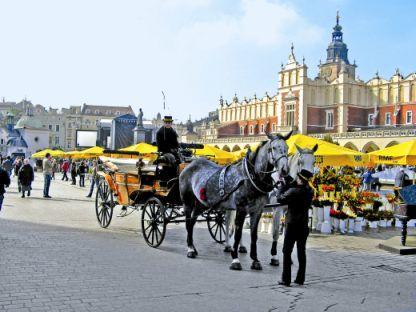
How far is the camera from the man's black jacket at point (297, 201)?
6348 mm

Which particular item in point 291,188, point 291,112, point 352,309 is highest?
point 291,112

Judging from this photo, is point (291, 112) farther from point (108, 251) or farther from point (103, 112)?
point (103, 112)

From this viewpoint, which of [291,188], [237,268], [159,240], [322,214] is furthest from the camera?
[322,214]

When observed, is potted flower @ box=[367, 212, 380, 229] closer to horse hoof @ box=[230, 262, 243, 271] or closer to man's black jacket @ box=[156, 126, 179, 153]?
man's black jacket @ box=[156, 126, 179, 153]

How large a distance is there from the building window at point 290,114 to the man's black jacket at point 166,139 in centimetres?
5622

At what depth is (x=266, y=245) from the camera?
952 centimetres

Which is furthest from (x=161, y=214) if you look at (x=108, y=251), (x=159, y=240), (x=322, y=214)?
(x=322, y=214)

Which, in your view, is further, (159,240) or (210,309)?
(159,240)

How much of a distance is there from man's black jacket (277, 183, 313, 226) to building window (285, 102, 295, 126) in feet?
193

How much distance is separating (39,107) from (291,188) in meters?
127

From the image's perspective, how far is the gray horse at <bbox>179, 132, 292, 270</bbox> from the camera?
22.8ft

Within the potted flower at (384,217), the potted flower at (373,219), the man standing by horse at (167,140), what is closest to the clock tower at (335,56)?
the potted flower at (384,217)

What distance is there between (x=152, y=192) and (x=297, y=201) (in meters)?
4.00

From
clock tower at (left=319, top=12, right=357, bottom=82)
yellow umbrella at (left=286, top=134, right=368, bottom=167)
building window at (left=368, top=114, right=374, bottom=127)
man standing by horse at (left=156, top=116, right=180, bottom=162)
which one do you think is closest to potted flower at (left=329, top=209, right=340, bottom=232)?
yellow umbrella at (left=286, top=134, right=368, bottom=167)
